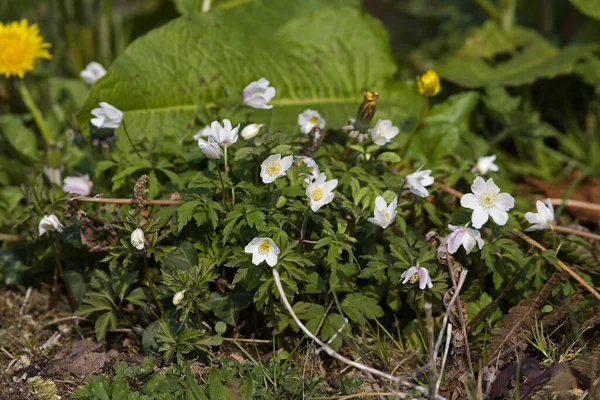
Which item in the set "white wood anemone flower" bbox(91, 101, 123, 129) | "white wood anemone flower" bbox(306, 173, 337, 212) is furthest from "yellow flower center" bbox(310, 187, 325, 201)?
"white wood anemone flower" bbox(91, 101, 123, 129)

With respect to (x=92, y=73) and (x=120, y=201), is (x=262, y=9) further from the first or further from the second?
(x=120, y=201)

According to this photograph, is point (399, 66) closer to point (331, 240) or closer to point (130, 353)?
point (331, 240)

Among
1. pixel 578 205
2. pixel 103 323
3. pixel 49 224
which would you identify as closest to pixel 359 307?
pixel 103 323

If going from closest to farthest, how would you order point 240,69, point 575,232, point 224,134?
point 224,134
point 575,232
point 240,69

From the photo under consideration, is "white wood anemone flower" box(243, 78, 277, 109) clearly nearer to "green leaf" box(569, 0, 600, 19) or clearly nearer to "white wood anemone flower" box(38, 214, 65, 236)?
"white wood anemone flower" box(38, 214, 65, 236)

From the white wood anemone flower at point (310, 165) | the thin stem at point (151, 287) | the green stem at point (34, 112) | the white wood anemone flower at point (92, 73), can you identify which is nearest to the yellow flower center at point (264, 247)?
the white wood anemone flower at point (310, 165)

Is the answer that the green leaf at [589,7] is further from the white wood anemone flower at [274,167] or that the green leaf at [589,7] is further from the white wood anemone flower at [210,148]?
the white wood anemone flower at [210,148]

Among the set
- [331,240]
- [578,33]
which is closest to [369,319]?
[331,240]
